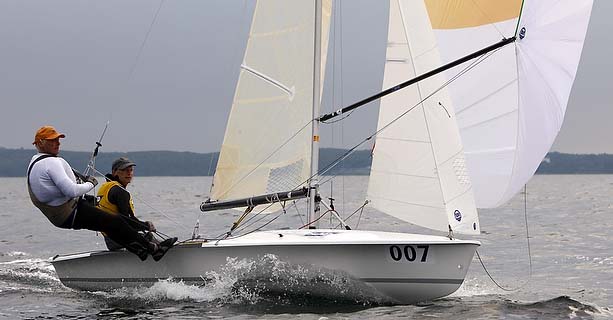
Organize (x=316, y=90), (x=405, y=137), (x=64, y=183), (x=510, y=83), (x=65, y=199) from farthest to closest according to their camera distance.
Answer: (x=316, y=90)
(x=405, y=137)
(x=510, y=83)
(x=65, y=199)
(x=64, y=183)

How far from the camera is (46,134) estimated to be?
8.67m

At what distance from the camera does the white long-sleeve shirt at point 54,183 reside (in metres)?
8.56

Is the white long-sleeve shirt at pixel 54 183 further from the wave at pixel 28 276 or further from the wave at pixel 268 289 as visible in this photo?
the wave at pixel 28 276

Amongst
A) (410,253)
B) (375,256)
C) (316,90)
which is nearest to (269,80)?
(316,90)

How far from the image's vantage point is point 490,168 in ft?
31.6

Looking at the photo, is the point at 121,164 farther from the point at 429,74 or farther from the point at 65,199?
the point at 429,74

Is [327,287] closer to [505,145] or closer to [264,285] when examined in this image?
[264,285]

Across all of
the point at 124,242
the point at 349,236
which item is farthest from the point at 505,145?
the point at 124,242

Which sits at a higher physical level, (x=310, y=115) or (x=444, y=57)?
(x=444, y=57)

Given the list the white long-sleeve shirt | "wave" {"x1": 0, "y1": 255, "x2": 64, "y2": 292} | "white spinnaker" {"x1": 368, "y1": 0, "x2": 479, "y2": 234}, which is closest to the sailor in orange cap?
the white long-sleeve shirt

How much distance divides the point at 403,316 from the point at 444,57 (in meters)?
3.53

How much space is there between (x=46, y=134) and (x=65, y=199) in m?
0.65

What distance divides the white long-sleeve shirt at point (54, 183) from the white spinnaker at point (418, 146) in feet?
10.6

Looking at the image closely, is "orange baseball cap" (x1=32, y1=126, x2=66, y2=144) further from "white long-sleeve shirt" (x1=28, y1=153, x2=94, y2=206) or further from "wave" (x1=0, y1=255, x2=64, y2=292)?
"wave" (x1=0, y1=255, x2=64, y2=292)
